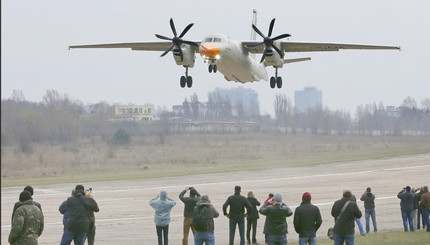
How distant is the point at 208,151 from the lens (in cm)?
6600

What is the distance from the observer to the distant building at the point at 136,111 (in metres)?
63.9

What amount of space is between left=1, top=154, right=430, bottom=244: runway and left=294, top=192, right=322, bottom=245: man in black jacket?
24.5 feet

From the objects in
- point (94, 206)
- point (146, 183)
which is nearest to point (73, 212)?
point (94, 206)

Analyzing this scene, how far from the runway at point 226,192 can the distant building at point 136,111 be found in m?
13.5

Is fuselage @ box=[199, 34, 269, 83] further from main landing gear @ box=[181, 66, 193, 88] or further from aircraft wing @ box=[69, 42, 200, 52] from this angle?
aircraft wing @ box=[69, 42, 200, 52]

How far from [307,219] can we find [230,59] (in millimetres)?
19738

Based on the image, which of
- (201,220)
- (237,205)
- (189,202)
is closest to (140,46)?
(189,202)

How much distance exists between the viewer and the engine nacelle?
1340 inches

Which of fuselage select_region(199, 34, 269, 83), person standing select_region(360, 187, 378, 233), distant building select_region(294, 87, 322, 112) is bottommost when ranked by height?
person standing select_region(360, 187, 378, 233)

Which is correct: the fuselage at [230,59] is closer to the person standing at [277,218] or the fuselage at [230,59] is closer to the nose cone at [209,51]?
the nose cone at [209,51]

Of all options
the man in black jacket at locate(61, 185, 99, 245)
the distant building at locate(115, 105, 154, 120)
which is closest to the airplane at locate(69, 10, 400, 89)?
the man in black jacket at locate(61, 185, 99, 245)

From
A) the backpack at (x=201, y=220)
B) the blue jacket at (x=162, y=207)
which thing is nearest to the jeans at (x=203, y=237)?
the backpack at (x=201, y=220)

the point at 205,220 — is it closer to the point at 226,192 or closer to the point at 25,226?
the point at 25,226

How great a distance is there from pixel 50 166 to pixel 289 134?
25152mm
